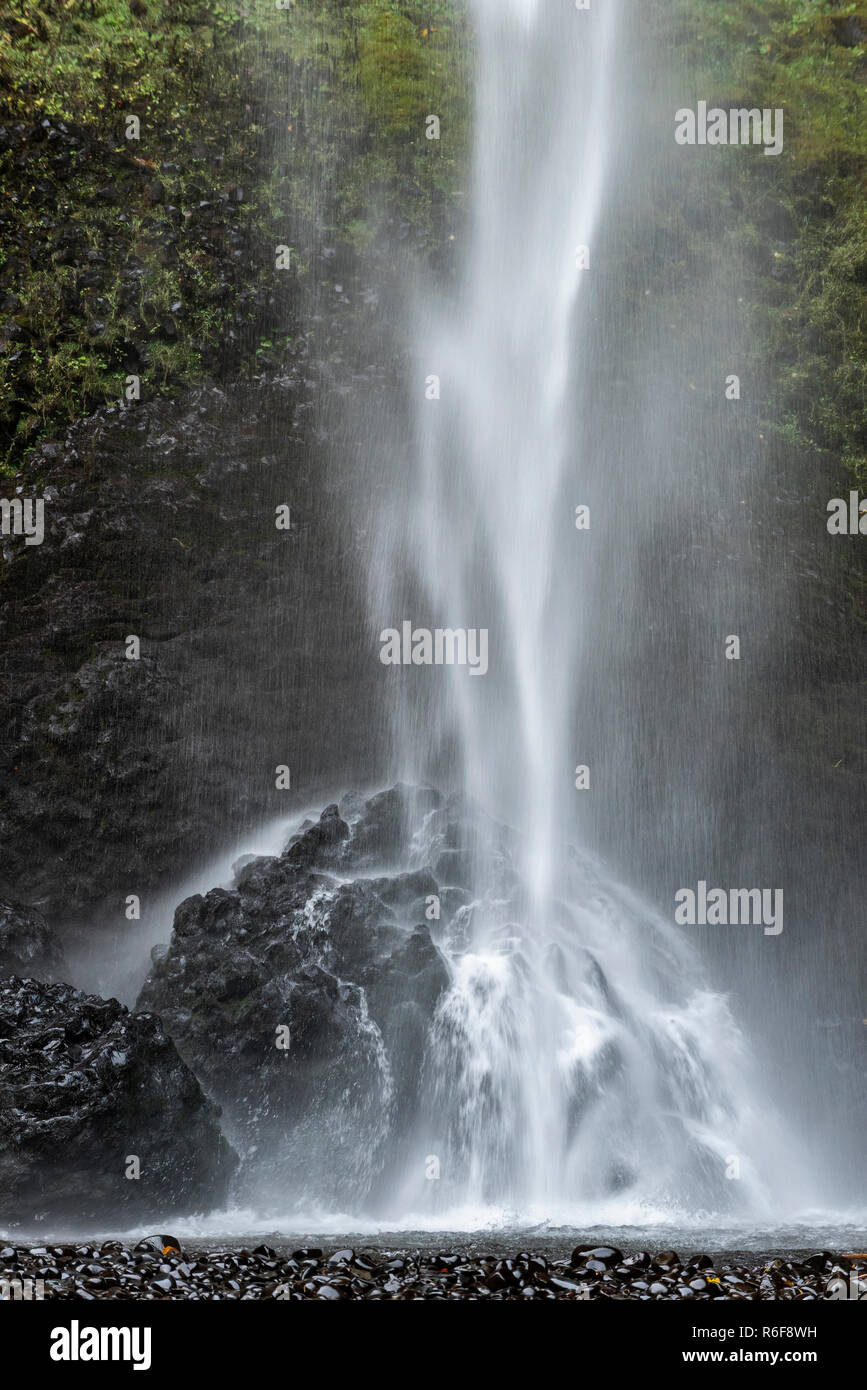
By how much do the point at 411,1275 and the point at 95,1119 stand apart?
398 centimetres

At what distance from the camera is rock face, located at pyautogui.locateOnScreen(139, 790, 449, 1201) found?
430 inches

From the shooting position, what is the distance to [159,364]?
16875 mm

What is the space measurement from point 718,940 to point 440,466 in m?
8.07

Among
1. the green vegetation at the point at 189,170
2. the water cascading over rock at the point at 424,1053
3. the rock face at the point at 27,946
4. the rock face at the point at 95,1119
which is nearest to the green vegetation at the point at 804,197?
the green vegetation at the point at 189,170

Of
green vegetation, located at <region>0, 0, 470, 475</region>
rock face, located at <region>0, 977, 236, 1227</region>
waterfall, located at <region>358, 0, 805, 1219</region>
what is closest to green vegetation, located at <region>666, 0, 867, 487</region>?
waterfall, located at <region>358, 0, 805, 1219</region>

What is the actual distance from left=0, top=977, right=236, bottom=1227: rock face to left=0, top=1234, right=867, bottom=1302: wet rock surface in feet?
6.29

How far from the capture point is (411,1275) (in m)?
6.93

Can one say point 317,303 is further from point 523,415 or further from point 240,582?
point 240,582

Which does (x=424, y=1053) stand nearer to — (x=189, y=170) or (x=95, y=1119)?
(x=95, y=1119)

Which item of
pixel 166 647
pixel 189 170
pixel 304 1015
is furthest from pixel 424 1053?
pixel 189 170

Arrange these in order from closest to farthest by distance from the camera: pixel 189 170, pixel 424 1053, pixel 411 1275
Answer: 1. pixel 411 1275
2. pixel 424 1053
3. pixel 189 170

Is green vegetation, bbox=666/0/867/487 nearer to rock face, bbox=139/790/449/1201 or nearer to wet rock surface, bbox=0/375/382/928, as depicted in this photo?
wet rock surface, bbox=0/375/382/928

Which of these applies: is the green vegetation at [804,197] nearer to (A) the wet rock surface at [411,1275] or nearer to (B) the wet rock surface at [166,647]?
(B) the wet rock surface at [166,647]
